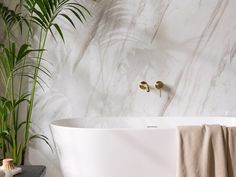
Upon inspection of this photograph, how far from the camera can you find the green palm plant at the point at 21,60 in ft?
7.68

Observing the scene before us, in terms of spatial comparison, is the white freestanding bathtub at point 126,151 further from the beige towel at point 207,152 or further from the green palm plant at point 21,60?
the green palm plant at point 21,60

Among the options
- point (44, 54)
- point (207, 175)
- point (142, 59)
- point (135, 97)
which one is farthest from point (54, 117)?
point (207, 175)

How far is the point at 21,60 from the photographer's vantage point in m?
2.77

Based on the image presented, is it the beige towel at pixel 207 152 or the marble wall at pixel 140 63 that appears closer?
the beige towel at pixel 207 152

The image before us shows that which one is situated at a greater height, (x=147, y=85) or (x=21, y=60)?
(x=21, y=60)

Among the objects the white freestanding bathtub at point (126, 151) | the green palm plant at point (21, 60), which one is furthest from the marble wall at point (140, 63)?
the white freestanding bathtub at point (126, 151)

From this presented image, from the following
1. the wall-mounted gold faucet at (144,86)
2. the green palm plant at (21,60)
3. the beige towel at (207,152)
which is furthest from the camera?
the wall-mounted gold faucet at (144,86)

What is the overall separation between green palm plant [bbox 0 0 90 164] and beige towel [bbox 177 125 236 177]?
3.67 ft

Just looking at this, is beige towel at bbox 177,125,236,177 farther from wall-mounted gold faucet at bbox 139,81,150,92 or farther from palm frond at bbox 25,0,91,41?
palm frond at bbox 25,0,91,41

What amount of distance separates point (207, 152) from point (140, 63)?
116 cm

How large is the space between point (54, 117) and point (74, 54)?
0.59m

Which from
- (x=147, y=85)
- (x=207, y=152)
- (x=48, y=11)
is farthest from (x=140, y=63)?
(x=207, y=152)

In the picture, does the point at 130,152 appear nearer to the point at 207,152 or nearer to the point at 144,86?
the point at 207,152

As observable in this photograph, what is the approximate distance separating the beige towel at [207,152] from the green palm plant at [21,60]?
1.12 meters
